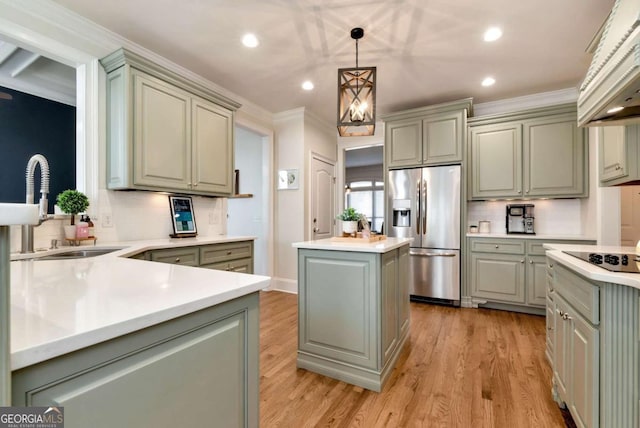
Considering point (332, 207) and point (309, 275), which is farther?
point (332, 207)

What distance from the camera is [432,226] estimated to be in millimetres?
3795

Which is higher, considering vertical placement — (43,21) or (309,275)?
(43,21)

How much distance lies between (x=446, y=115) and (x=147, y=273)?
3.85 m

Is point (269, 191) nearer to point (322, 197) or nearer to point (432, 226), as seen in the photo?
point (322, 197)

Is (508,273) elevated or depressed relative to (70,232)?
depressed

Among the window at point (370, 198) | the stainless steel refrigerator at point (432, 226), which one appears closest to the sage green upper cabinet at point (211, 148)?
the stainless steel refrigerator at point (432, 226)

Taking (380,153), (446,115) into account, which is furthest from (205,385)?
(380,153)

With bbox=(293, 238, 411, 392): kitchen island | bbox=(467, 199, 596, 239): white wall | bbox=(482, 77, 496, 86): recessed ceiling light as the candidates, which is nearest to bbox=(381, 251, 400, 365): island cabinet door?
bbox=(293, 238, 411, 392): kitchen island

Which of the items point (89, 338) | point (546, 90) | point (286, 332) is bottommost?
point (286, 332)

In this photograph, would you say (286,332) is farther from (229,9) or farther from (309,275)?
(229,9)

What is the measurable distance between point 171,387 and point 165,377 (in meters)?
0.04

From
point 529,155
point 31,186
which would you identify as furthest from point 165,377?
point 529,155

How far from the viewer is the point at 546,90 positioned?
144 inches

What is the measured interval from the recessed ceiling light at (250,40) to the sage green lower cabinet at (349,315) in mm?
2011
